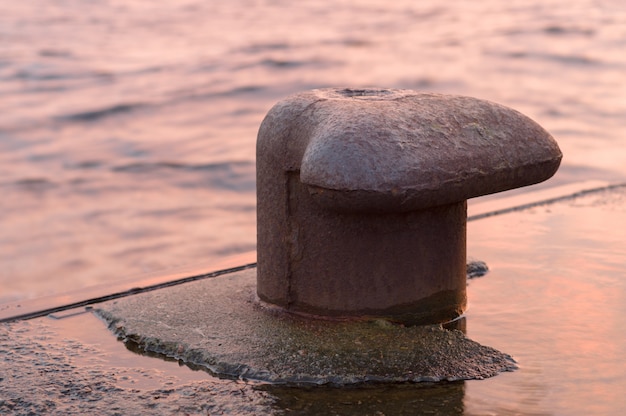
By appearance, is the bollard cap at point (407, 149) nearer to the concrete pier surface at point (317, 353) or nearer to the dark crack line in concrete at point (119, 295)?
the concrete pier surface at point (317, 353)

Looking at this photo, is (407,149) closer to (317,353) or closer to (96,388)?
(317,353)

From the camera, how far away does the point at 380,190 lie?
102 inches

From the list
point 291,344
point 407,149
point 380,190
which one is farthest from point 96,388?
point 407,149

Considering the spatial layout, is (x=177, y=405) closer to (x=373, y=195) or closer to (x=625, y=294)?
(x=373, y=195)

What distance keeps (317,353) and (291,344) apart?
0.10 metres

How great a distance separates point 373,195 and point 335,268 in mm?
339

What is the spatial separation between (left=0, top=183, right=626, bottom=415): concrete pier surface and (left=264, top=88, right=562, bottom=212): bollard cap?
427 millimetres

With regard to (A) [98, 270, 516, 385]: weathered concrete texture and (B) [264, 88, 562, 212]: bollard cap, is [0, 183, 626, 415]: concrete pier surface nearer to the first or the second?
(A) [98, 270, 516, 385]: weathered concrete texture

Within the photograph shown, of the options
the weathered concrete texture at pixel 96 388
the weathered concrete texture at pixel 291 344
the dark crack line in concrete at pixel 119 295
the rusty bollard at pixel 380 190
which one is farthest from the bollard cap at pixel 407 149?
the dark crack line in concrete at pixel 119 295

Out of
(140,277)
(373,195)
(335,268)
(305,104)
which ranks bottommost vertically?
(140,277)

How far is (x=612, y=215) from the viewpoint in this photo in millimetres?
4211

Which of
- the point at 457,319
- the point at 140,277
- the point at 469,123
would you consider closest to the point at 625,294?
the point at 457,319

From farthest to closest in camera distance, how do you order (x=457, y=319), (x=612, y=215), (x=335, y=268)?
(x=612, y=215) → (x=457, y=319) → (x=335, y=268)

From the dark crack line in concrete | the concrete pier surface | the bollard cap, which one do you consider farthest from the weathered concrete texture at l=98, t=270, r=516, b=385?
the bollard cap
